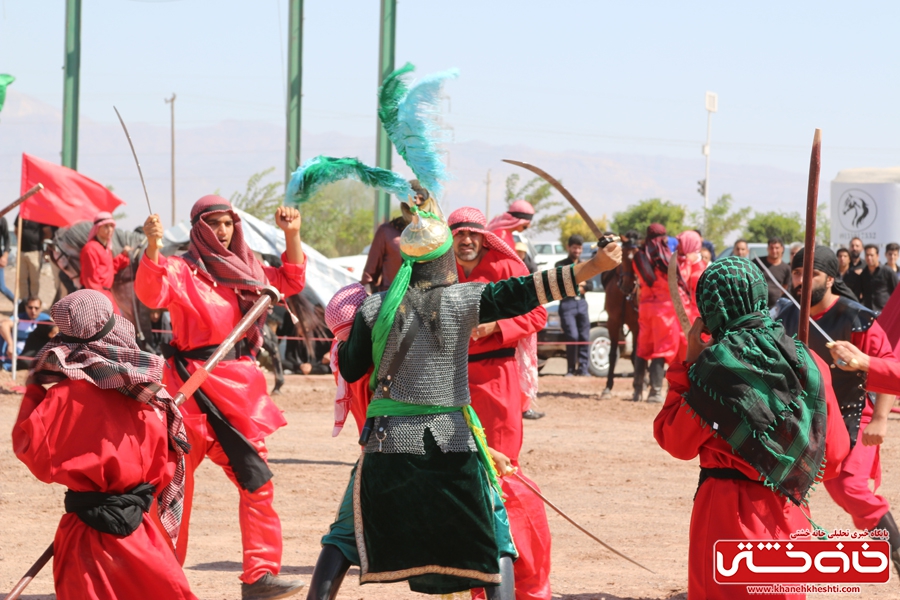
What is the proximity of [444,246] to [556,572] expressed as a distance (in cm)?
262

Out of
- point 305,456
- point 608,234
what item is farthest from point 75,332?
point 305,456

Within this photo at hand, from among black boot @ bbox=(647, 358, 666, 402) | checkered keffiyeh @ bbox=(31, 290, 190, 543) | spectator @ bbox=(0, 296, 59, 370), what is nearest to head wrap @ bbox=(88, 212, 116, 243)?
spectator @ bbox=(0, 296, 59, 370)

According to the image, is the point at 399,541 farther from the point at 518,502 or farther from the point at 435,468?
the point at 518,502

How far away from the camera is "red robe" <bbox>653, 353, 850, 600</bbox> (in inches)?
146

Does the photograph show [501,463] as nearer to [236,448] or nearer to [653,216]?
[236,448]

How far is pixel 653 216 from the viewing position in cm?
5528

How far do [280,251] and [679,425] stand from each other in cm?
1264

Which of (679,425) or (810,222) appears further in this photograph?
(810,222)

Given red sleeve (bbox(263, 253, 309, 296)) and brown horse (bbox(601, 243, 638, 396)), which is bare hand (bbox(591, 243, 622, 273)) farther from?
brown horse (bbox(601, 243, 638, 396))

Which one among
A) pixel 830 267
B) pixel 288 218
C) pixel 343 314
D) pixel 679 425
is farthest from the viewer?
pixel 288 218

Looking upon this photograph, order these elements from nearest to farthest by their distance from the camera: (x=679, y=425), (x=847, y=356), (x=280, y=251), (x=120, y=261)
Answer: (x=679, y=425), (x=847, y=356), (x=120, y=261), (x=280, y=251)

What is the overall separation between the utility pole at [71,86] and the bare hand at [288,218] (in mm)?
14719

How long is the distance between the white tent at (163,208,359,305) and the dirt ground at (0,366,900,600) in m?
4.14

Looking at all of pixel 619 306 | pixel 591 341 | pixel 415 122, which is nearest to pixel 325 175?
pixel 415 122
